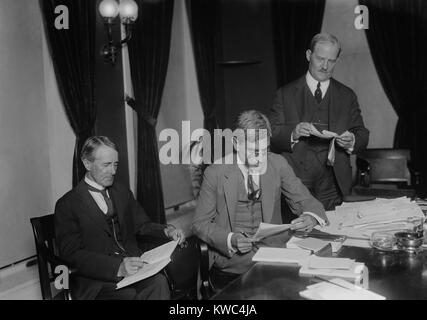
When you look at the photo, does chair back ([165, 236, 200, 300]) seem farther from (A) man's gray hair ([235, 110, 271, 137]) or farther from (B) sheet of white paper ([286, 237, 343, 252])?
(A) man's gray hair ([235, 110, 271, 137])

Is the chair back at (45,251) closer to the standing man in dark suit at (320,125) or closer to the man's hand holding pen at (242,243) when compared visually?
the man's hand holding pen at (242,243)

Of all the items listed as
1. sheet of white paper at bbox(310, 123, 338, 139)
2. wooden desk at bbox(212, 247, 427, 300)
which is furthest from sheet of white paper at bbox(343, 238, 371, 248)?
sheet of white paper at bbox(310, 123, 338, 139)

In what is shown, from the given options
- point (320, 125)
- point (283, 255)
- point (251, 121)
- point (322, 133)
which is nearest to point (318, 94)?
point (320, 125)

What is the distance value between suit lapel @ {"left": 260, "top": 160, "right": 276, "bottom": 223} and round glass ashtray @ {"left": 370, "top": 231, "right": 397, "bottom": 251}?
669 mm

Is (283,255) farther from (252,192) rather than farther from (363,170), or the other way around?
(363,170)

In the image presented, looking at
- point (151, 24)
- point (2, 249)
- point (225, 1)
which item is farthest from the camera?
point (225, 1)

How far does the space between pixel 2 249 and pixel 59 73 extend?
1.29m

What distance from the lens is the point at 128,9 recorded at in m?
4.02

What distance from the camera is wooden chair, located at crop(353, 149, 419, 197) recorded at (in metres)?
4.56

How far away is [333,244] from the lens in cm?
203

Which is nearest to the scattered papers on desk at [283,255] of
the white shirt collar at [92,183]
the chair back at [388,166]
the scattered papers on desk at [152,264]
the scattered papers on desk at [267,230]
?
the scattered papers on desk at [267,230]

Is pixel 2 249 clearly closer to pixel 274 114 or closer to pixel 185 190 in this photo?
pixel 274 114
